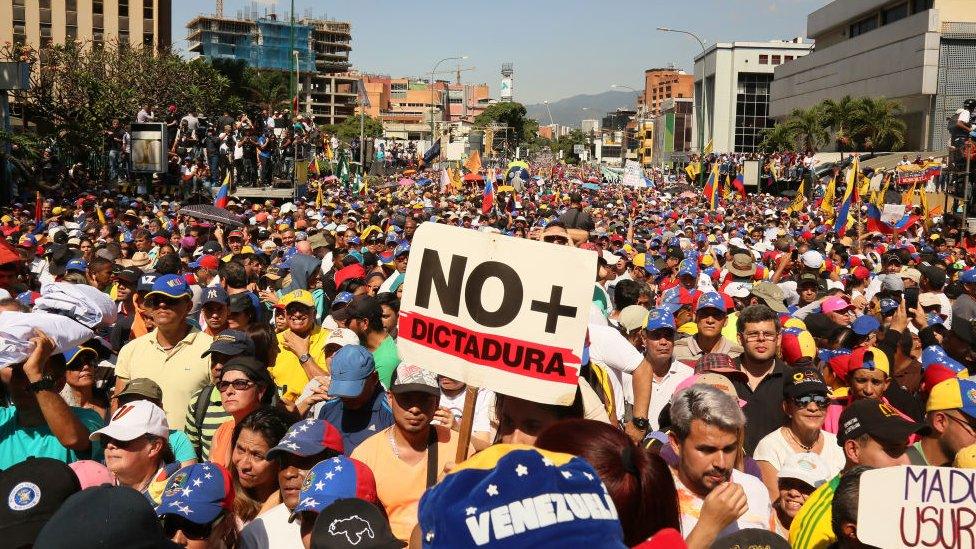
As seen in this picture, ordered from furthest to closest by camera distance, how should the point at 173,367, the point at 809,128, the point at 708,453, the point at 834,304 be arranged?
1. the point at 809,128
2. the point at 834,304
3. the point at 173,367
4. the point at 708,453

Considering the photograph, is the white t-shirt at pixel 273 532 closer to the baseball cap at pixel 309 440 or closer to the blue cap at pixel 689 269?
the baseball cap at pixel 309 440

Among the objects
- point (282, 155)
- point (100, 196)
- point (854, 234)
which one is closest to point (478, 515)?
point (854, 234)

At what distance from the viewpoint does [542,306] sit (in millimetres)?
3340

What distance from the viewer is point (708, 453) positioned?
3.57 metres

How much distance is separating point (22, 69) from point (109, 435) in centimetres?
2397

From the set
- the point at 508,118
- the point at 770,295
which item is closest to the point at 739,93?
the point at 508,118

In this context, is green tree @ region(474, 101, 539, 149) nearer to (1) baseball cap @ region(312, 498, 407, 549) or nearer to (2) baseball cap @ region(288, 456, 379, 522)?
(2) baseball cap @ region(288, 456, 379, 522)

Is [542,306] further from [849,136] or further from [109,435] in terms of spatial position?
[849,136]

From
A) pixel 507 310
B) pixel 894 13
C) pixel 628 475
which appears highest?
pixel 894 13

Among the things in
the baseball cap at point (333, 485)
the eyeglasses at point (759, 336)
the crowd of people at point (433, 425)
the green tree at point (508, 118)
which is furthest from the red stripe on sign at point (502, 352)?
the green tree at point (508, 118)

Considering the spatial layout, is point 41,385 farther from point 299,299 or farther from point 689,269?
point 689,269

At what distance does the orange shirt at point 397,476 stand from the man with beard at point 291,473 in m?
0.14

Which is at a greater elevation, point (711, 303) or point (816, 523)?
point (711, 303)

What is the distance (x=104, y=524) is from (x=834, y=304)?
7.16 meters
